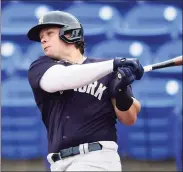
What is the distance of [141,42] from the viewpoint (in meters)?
7.38

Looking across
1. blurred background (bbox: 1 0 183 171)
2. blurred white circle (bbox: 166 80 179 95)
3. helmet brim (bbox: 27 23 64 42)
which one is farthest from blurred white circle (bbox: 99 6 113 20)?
helmet brim (bbox: 27 23 64 42)

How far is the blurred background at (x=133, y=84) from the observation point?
711cm

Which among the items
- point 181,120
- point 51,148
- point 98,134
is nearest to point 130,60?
point 98,134

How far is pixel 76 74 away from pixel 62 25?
17.8 inches

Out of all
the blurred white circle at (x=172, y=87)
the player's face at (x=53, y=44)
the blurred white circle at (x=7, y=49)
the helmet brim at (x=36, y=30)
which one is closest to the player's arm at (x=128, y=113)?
the player's face at (x=53, y=44)

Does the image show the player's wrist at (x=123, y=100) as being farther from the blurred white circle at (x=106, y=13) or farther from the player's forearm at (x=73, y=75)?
the blurred white circle at (x=106, y=13)

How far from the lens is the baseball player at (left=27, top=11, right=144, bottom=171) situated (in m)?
3.11

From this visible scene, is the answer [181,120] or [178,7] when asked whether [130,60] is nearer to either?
[181,120]

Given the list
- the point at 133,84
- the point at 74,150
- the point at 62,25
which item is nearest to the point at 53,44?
the point at 62,25

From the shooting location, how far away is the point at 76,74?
3098 mm

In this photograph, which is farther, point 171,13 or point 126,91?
point 171,13

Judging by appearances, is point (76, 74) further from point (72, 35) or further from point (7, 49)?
point (7, 49)

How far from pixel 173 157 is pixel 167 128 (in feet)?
1.19

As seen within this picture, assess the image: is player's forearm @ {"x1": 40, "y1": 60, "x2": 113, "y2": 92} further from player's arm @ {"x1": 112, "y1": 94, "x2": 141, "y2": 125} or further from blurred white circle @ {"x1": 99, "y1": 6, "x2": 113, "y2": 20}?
blurred white circle @ {"x1": 99, "y1": 6, "x2": 113, "y2": 20}
